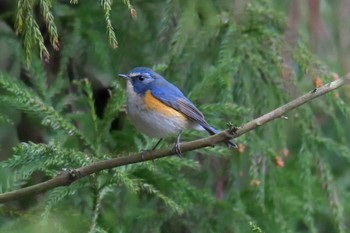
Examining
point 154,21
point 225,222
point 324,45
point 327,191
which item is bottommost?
point 225,222

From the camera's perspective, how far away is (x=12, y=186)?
311 centimetres

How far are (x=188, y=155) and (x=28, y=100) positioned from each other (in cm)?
113

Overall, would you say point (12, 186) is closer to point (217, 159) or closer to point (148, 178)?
point (148, 178)

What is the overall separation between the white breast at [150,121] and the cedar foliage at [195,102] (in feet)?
0.18

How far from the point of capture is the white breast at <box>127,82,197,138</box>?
343 cm

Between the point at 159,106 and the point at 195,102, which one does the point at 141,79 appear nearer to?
the point at 159,106

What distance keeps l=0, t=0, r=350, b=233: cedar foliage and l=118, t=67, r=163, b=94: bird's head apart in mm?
64

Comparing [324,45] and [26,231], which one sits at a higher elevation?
[324,45]

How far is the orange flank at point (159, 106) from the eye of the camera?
3632 millimetres

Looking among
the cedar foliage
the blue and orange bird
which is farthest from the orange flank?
the cedar foliage

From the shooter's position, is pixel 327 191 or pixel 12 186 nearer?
pixel 12 186

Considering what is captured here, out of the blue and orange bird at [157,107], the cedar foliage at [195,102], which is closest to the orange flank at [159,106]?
the blue and orange bird at [157,107]

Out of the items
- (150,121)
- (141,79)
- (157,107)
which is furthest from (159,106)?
(150,121)

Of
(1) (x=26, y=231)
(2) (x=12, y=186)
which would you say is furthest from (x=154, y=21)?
(1) (x=26, y=231)
